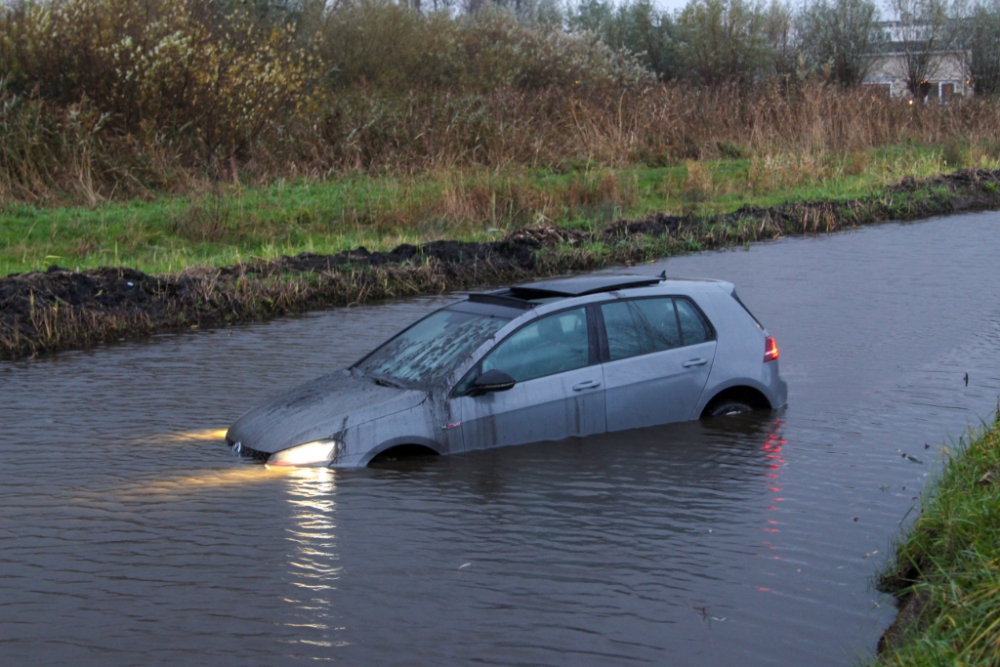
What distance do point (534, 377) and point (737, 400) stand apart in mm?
1907

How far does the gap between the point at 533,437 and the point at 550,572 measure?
2.30 metres

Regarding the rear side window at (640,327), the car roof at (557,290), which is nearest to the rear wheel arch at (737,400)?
the rear side window at (640,327)

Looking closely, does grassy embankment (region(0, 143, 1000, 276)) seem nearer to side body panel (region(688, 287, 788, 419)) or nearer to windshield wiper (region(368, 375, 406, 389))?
windshield wiper (region(368, 375, 406, 389))

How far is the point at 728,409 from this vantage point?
375 inches

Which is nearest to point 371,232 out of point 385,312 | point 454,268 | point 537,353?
point 454,268

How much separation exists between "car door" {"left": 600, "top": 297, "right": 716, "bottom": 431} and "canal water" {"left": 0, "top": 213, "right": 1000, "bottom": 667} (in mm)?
215

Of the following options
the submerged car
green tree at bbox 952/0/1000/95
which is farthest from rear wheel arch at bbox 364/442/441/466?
green tree at bbox 952/0/1000/95

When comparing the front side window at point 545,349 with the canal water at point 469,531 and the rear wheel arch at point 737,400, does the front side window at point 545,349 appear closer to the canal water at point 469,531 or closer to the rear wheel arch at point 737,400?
the canal water at point 469,531

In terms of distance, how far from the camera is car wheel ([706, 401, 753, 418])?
31.0 feet

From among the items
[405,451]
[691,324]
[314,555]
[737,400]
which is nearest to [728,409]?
[737,400]

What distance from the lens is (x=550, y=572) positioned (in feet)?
21.1

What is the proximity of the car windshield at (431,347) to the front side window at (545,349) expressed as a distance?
0.18m

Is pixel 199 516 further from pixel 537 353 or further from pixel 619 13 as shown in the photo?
pixel 619 13

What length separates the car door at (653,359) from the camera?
9.00 m
